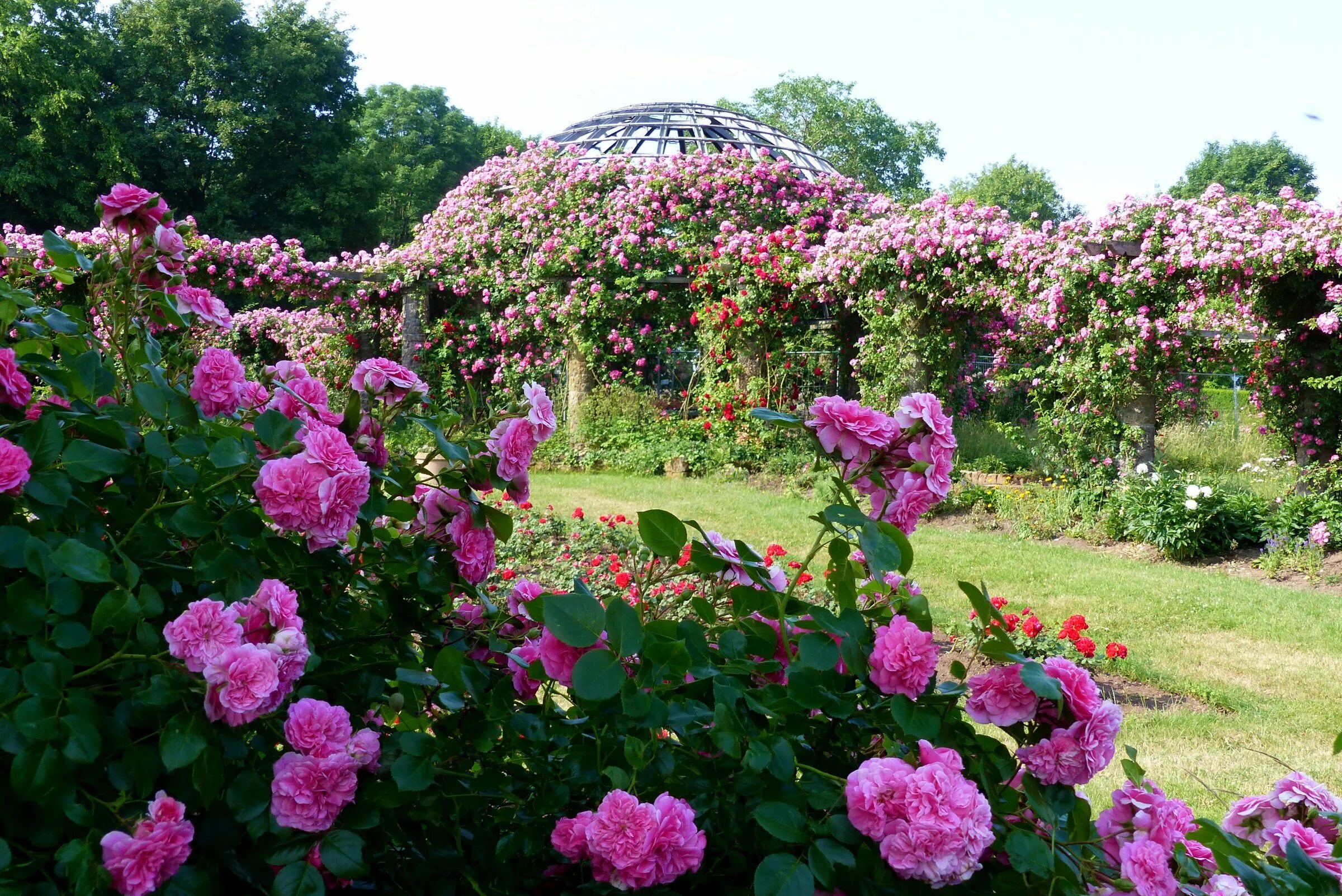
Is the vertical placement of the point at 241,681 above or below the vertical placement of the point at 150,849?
above

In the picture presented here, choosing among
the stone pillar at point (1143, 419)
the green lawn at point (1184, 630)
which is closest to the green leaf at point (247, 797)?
the green lawn at point (1184, 630)

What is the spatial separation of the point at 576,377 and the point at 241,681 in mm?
10942

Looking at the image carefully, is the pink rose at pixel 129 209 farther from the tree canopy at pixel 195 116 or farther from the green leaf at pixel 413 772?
the tree canopy at pixel 195 116

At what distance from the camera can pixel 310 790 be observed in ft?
3.20

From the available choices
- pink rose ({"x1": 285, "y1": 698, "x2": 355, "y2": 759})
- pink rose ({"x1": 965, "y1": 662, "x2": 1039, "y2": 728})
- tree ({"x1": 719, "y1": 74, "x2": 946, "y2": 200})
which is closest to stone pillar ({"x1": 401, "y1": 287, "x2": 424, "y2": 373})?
pink rose ({"x1": 285, "y1": 698, "x2": 355, "y2": 759})

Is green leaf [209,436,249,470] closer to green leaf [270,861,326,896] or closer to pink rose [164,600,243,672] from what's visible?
pink rose [164,600,243,672]

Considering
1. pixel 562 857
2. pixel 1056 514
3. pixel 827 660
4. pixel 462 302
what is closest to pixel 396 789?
pixel 562 857

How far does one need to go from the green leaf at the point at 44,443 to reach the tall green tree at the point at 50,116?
2338 cm

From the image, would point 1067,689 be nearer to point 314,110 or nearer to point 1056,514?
point 1056,514

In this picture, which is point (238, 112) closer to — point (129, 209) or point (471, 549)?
point (129, 209)

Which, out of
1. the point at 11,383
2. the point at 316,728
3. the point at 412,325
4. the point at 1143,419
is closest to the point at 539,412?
the point at 316,728

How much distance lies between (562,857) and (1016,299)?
8028mm

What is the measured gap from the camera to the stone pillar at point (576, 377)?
1170 cm

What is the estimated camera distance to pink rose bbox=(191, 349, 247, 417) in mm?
1382
